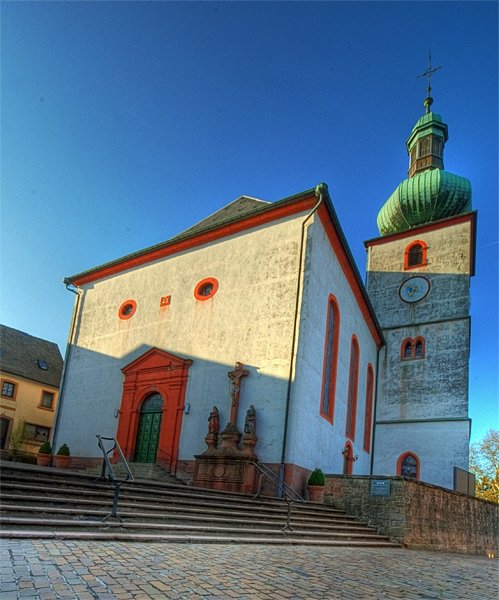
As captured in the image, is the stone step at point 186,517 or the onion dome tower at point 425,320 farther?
the onion dome tower at point 425,320

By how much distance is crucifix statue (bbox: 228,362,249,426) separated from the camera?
15.4 m

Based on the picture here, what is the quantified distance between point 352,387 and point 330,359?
4506 millimetres

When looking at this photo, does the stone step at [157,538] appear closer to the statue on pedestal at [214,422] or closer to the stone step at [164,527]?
the stone step at [164,527]

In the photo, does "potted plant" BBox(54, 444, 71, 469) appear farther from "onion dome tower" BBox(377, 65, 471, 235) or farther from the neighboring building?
"onion dome tower" BBox(377, 65, 471, 235)

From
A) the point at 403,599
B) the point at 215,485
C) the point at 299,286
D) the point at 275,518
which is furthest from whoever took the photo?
the point at 299,286

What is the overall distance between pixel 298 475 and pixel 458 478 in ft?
31.3

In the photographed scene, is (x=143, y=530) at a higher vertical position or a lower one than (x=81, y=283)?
lower

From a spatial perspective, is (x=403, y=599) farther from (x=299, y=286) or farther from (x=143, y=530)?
(x=299, y=286)

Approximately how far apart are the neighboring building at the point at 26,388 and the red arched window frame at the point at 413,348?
66.9 ft

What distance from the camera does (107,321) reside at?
2142 centimetres

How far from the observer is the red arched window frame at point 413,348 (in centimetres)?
2697

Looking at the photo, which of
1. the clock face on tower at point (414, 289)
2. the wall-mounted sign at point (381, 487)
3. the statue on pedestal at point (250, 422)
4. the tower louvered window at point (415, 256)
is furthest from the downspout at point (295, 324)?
the tower louvered window at point (415, 256)

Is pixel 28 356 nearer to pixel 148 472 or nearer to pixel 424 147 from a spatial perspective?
pixel 148 472

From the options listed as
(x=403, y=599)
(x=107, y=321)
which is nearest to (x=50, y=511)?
(x=403, y=599)
